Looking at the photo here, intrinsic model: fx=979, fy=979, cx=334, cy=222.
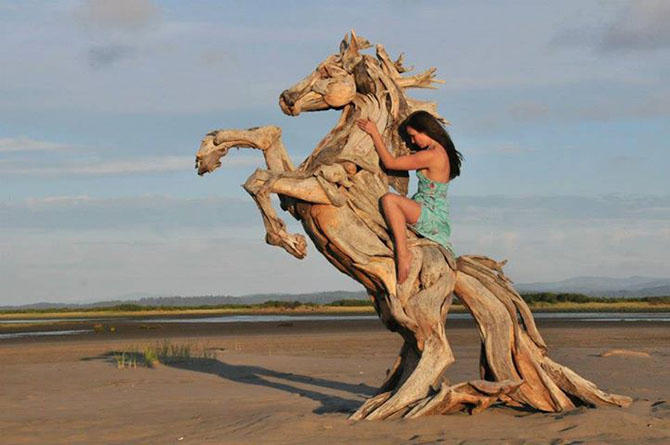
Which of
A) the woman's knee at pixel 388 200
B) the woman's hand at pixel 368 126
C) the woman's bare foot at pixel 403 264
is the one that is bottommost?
the woman's bare foot at pixel 403 264

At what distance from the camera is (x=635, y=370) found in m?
17.5

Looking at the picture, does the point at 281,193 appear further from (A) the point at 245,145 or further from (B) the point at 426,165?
(B) the point at 426,165

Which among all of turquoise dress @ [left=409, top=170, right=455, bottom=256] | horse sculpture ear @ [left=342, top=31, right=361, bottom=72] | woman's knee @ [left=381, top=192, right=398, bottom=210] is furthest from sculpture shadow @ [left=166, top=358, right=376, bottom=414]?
horse sculpture ear @ [left=342, top=31, right=361, bottom=72]

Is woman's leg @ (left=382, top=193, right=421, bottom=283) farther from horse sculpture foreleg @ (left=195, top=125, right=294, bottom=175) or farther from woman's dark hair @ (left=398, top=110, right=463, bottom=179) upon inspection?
horse sculpture foreleg @ (left=195, top=125, right=294, bottom=175)

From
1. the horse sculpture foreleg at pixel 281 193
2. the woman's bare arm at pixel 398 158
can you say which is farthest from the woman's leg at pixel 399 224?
the horse sculpture foreleg at pixel 281 193

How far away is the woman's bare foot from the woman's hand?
140 centimetres

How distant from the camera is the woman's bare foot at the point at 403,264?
1060cm

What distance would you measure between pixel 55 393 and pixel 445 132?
8.30 m

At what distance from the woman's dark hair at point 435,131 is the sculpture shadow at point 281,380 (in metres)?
3.21

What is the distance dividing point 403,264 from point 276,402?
335 cm

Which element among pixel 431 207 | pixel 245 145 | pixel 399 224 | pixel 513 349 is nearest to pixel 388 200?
pixel 399 224

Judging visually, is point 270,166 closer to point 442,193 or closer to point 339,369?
point 442,193

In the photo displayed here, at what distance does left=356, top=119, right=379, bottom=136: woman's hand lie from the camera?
35.9 feet

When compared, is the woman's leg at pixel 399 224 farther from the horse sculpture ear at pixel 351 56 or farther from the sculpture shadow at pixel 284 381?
the sculpture shadow at pixel 284 381
